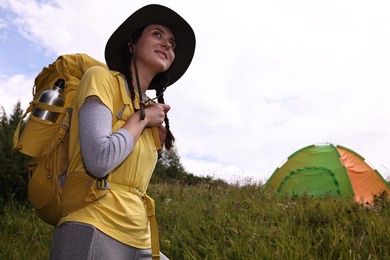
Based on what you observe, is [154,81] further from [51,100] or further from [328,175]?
[328,175]

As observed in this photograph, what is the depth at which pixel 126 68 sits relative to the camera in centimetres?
236

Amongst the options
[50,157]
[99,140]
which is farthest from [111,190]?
[50,157]

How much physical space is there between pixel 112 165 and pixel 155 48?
889 mm

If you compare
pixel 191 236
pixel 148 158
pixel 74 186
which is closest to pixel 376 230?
pixel 191 236

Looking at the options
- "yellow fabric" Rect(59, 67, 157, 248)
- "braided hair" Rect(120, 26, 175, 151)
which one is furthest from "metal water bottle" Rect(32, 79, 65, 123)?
"braided hair" Rect(120, 26, 175, 151)

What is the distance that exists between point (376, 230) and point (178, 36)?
3050 millimetres

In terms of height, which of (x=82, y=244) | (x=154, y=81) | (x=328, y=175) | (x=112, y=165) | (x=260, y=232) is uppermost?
(x=328, y=175)

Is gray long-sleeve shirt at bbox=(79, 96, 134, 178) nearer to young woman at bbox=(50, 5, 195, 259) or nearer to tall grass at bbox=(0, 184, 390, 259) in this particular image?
young woman at bbox=(50, 5, 195, 259)

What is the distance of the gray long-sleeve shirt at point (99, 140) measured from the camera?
172 centimetres

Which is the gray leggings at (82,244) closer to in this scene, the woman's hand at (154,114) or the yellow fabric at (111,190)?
the yellow fabric at (111,190)

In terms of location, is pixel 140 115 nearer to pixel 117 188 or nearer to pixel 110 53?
pixel 117 188

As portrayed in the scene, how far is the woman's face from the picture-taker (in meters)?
2.31

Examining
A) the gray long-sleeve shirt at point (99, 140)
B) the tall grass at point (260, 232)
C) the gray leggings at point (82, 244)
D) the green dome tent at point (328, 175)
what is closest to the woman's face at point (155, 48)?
the gray long-sleeve shirt at point (99, 140)

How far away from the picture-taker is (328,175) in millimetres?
8914
